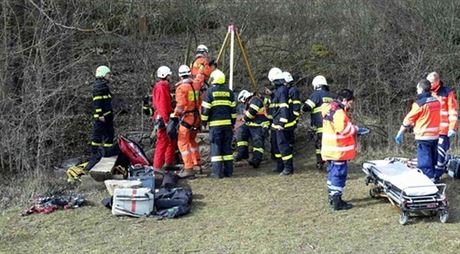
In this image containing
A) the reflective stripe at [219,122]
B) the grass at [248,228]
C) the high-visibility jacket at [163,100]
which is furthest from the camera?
the high-visibility jacket at [163,100]

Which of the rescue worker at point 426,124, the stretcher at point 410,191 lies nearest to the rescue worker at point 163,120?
the stretcher at point 410,191

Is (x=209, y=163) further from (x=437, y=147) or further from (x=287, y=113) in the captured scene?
(x=437, y=147)

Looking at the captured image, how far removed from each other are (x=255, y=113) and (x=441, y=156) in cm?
358

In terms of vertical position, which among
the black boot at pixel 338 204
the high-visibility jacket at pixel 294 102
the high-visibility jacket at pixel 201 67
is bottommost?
the black boot at pixel 338 204

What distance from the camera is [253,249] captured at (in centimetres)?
Result: 797

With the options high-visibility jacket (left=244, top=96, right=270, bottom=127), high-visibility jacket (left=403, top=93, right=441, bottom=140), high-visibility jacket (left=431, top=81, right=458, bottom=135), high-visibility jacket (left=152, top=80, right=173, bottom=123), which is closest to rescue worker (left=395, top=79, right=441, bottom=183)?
high-visibility jacket (left=403, top=93, right=441, bottom=140)

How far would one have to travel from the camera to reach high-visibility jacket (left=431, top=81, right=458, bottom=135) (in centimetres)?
1043

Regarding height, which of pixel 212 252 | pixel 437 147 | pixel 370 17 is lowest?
pixel 212 252

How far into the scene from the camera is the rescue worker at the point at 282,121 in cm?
1135

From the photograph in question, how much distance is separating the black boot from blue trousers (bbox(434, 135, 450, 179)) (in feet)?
6.06

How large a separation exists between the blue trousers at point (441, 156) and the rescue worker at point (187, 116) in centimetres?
431

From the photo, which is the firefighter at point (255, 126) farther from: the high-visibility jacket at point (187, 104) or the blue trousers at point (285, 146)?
the high-visibility jacket at point (187, 104)

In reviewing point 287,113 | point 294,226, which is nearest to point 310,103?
point 287,113

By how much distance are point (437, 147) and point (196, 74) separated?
4.99 meters
